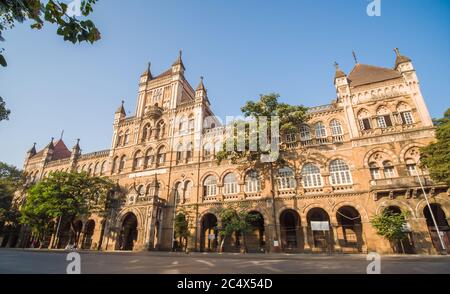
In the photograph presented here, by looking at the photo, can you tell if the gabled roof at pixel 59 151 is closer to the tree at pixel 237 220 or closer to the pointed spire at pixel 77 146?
the pointed spire at pixel 77 146

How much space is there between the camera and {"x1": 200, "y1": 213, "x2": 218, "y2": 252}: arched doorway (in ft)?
86.4

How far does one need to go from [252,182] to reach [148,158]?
16.1 metres

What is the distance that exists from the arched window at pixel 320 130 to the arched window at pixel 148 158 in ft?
73.6

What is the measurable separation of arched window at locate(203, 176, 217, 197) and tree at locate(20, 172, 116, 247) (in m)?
13.5

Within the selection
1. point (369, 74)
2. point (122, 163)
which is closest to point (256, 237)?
point (122, 163)

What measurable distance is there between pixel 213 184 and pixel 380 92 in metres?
21.5

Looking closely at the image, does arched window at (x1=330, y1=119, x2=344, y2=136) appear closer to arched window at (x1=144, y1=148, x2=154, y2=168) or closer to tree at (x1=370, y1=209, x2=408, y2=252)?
tree at (x1=370, y1=209, x2=408, y2=252)

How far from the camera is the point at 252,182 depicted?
2642cm

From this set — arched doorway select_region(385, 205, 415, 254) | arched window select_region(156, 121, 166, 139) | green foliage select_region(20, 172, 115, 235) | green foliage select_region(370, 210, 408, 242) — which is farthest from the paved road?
arched window select_region(156, 121, 166, 139)

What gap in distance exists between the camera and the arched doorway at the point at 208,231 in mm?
26328

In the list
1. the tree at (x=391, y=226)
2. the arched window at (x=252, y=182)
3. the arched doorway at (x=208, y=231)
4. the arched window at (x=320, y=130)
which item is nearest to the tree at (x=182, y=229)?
the arched doorway at (x=208, y=231)

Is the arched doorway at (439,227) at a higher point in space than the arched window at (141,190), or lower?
lower
